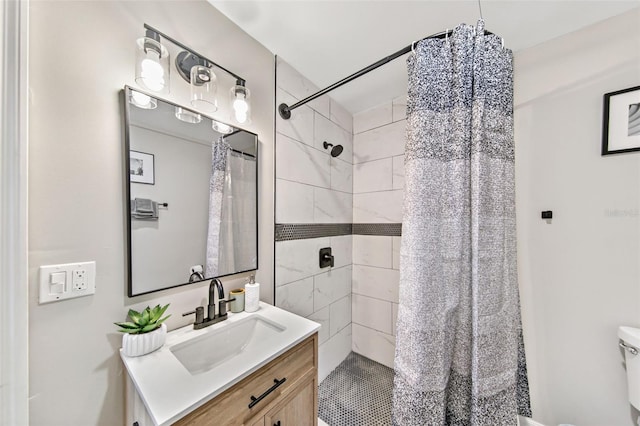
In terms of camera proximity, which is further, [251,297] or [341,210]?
[341,210]

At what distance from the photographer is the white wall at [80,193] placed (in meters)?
0.71

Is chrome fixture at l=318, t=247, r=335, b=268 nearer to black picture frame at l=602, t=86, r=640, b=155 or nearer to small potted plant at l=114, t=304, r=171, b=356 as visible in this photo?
small potted plant at l=114, t=304, r=171, b=356

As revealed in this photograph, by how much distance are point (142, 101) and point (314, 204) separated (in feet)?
3.84

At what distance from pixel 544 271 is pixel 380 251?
106cm

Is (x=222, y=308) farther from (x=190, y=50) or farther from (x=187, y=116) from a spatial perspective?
(x=190, y=50)

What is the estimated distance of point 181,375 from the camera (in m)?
0.73

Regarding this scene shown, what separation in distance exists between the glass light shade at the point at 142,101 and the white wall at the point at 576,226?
202cm

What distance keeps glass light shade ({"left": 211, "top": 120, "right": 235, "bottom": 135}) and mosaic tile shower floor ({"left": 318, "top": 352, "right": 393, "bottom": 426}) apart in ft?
6.29

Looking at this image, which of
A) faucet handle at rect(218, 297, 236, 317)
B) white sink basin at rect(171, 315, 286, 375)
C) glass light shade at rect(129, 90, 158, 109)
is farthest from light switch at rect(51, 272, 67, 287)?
glass light shade at rect(129, 90, 158, 109)

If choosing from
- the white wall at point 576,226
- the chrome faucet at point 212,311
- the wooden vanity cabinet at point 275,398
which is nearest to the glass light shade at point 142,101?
the chrome faucet at point 212,311

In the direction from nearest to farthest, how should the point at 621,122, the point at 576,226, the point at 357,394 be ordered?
the point at 621,122
the point at 576,226
the point at 357,394

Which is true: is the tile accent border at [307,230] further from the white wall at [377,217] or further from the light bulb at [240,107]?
the light bulb at [240,107]

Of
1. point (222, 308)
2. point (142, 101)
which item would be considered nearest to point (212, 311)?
point (222, 308)

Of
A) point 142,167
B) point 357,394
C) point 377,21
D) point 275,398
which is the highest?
point 377,21
